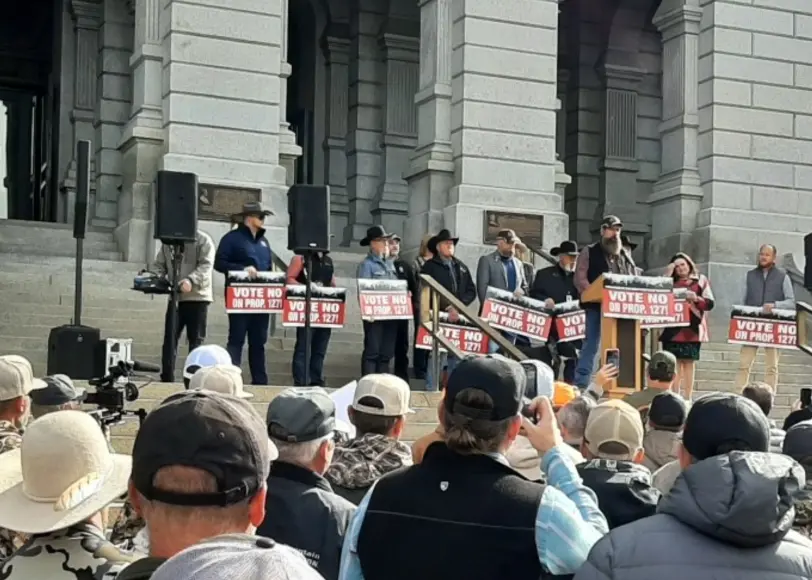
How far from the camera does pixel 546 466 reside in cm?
409

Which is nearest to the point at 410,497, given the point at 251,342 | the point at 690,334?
the point at 251,342

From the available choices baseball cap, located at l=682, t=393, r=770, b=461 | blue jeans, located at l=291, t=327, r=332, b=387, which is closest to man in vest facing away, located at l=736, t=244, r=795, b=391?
blue jeans, located at l=291, t=327, r=332, b=387

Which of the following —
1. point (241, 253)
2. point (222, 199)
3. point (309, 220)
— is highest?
point (222, 199)

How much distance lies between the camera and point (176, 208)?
13883mm

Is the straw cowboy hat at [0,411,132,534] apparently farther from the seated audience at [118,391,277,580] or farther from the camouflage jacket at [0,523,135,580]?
the seated audience at [118,391,277,580]

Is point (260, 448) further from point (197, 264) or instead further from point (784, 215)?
point (784, 215)

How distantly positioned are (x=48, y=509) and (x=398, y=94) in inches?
907

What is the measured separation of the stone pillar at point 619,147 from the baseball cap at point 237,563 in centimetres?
2547

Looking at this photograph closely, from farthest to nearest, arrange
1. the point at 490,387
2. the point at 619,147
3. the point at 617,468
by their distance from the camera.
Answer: the point at 619,147
the point at 617,468
the point at 490,387

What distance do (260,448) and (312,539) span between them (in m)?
1.74

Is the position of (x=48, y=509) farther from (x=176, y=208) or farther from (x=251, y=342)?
(x=251, y=342)

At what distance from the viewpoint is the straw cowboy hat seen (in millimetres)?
3332

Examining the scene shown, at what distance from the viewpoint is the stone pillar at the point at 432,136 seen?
2098 centimetres

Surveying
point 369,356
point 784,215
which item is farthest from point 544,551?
point 784,215
